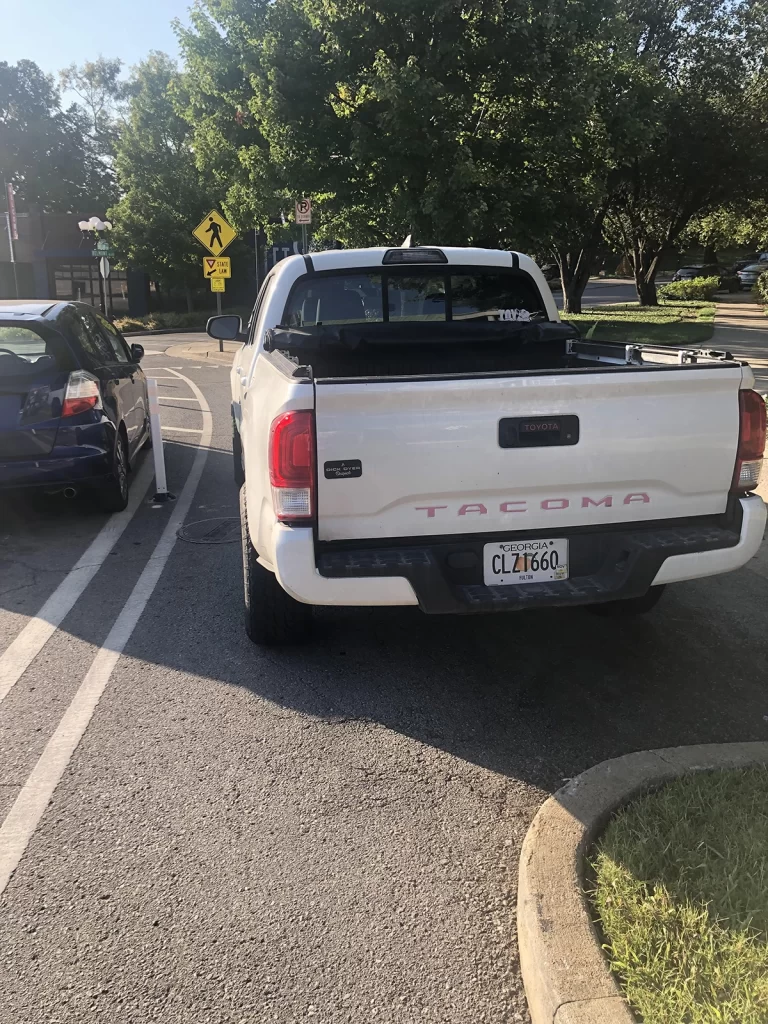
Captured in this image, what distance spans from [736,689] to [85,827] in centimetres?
294

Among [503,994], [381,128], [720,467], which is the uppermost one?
[381,128]

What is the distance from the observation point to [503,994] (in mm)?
2328

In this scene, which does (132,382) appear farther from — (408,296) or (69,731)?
(69,731)

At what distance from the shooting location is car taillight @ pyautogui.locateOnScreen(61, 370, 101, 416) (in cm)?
648

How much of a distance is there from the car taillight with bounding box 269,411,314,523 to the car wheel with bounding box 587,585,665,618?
2.19 m

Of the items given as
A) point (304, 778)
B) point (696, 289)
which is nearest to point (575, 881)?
point (304, 778)

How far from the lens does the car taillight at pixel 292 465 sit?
330cm

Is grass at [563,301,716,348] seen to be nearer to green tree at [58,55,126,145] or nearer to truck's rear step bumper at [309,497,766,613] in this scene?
truck's rear step bumper at [309,497,766,613]


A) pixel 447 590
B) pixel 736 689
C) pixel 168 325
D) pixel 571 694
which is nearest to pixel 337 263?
pixel 447 590

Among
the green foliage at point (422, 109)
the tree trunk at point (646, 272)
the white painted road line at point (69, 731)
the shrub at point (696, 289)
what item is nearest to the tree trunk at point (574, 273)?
the tree trunk at point (646, 272)

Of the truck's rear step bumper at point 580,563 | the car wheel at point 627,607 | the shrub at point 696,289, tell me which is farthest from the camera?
the shrub at point 696,289

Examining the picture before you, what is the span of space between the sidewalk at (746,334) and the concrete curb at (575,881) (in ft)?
31.8

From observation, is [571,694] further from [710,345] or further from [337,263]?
[710,345]

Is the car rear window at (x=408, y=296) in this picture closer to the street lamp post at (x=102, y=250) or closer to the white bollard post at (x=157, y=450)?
the white bollard post at (x=157, y=450)
